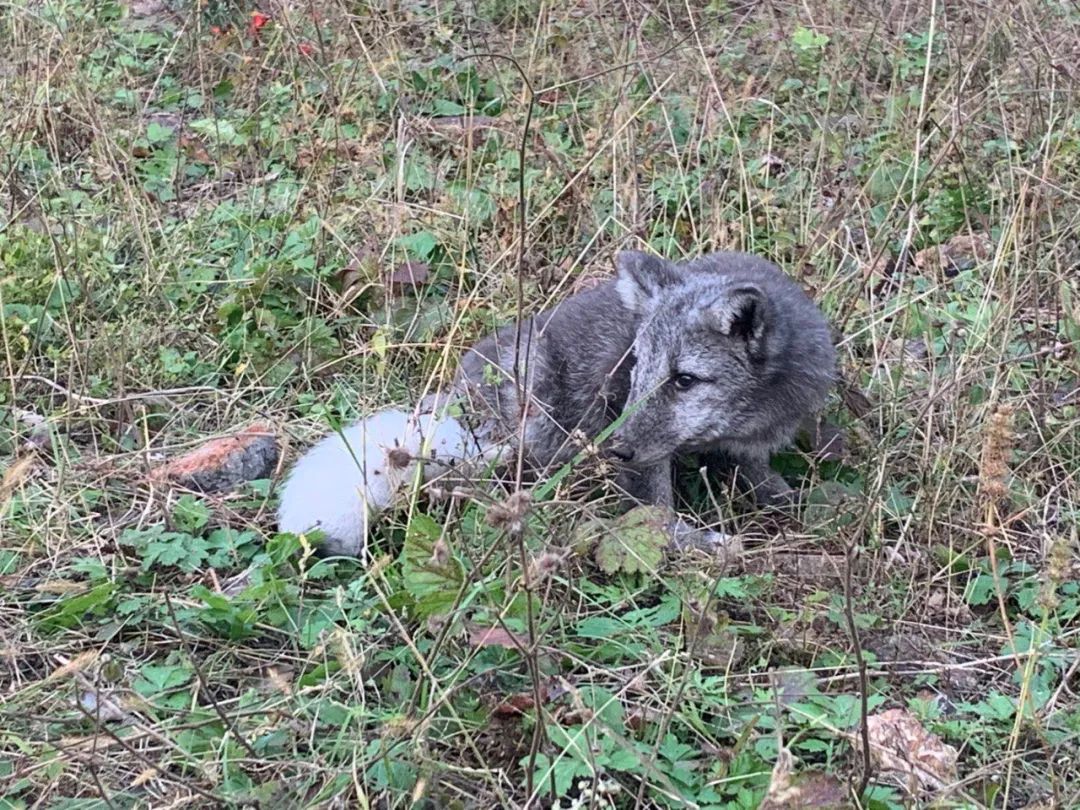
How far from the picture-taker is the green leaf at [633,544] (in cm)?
368

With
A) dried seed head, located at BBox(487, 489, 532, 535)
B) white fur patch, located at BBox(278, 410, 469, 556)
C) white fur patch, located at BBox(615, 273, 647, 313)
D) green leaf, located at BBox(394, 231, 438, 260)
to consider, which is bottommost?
white fur patch, located at BBox(278, 410, 469, 556)

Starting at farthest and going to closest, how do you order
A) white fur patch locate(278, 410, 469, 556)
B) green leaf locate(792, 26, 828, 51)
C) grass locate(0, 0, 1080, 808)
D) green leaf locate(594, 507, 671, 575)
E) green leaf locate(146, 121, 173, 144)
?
green leaf locate(146, 121, 173, 144), green leaf locate(792, 26, 828, 51), white fur patch locate(278, 410, 469, 556), green leaf locate(594, 507, 671, 575), grass locate(0, 0, 1080, 808)

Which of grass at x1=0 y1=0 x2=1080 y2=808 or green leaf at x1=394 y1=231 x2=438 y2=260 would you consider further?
green leaf at x1=394 y1=231 x2=438 y2=260

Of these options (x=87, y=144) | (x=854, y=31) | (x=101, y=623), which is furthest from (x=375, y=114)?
(x=101, y=623)

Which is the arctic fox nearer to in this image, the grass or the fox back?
the fox back

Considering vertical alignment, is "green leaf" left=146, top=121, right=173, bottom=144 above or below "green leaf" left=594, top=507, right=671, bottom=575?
above

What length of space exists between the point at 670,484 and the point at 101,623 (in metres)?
1.92

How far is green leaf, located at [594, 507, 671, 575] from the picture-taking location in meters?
3.68

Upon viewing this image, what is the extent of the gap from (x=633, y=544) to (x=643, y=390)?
0.81 m

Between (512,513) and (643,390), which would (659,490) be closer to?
(643,390)

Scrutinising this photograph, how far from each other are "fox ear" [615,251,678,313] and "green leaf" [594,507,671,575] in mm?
976

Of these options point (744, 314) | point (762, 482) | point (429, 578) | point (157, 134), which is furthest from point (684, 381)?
point (157, 134)

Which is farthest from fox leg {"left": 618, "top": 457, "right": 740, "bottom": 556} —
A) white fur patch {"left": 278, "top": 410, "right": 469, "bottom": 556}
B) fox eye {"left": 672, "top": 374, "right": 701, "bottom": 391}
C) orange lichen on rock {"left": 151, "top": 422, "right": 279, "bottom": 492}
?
orange lichen on rock {"left": 151, "top": 422, "right": 279, "bottom": 492}

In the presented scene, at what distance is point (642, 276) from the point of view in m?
4.46
